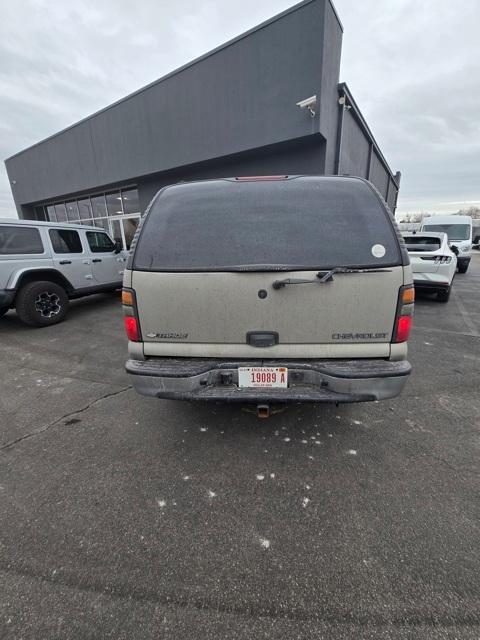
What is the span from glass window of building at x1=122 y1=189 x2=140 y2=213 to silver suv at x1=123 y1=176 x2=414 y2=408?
42.1 ft

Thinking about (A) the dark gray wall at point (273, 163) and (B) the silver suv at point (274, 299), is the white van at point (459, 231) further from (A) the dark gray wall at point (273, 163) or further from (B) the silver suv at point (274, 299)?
(B) the silver suv at point (274, 299)

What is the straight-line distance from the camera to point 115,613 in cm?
135

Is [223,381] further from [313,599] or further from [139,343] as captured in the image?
[313,599]

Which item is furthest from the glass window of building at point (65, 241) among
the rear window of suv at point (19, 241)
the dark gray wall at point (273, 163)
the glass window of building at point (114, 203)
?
the glass window of building at point (114, 203)

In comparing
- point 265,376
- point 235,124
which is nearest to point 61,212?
point 235,124

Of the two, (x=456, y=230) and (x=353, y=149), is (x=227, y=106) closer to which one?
(x=353, y=149)

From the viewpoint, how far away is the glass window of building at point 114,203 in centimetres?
1427

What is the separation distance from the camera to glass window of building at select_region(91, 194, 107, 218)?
15.3m

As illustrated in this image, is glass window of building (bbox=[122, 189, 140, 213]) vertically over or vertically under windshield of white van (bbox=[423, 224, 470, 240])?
over

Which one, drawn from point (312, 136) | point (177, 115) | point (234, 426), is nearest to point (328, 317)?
point (234, 426)

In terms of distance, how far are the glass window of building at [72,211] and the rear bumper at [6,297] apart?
14341 millimetres

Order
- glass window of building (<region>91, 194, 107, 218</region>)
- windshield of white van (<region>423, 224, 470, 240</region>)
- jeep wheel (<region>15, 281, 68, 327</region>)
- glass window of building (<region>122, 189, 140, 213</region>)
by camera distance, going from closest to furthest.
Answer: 1. jeep wheel (<region>15, 281, 68, 327</region>)
2. windshield of white van (<region>423, 224, 470, 240</region>)
3. glass window of building (<region>122, 189, 140, 213</region>)
4. glass window of building (<region>91, 194, 107, 218</region>)

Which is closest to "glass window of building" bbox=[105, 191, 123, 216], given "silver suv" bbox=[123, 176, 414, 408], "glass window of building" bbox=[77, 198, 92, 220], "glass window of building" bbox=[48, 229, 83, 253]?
"glass window of building" bbox=[77, 198, 92, 220]

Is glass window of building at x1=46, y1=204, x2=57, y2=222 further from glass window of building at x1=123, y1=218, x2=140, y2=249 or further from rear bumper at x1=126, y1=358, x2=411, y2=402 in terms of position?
rear bumper at x1=126, y1=358, x2=411, y2=402
